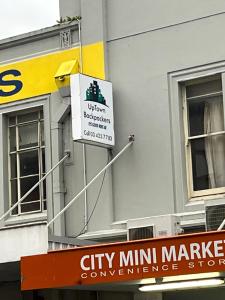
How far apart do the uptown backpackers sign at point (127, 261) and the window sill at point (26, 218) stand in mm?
3061

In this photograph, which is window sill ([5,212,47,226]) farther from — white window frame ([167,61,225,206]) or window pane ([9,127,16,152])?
white window frame ([167,61,225,206])

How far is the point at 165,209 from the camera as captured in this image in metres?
15.4

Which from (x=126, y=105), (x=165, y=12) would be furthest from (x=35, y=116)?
(x=165, y=12)

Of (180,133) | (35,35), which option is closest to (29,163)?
(35,35)

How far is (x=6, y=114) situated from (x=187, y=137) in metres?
4.04

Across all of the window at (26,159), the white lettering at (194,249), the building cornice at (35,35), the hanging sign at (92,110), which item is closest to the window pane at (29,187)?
the window at (26,159)

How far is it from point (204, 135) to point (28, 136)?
12.6ft

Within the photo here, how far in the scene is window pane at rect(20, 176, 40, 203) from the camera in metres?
17.4

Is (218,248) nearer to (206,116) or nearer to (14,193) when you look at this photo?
(206,116)

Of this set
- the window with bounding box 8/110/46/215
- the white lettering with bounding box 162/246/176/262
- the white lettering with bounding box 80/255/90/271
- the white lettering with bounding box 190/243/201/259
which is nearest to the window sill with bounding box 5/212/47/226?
the window with bounding box 8/110/46/215

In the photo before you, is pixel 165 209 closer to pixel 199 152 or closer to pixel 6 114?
pixel 199 152

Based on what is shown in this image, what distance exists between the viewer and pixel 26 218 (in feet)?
56.2

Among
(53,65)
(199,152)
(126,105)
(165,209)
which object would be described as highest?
(53,65)

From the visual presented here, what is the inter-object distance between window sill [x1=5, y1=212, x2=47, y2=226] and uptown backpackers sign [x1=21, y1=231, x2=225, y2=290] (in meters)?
3.06
